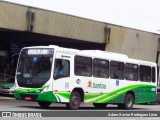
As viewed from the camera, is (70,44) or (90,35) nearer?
(90,35)

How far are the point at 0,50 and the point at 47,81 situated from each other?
20.5 meters

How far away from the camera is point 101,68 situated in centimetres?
2433

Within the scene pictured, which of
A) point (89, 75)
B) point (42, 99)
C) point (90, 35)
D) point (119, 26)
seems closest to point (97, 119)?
point (42, 99)

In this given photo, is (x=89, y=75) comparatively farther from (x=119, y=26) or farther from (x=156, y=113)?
(x=119, y=26)

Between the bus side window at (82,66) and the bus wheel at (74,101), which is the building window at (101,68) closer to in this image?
the bus side window at (82,66)

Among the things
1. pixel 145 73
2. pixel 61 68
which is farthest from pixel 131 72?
pixel 61 68

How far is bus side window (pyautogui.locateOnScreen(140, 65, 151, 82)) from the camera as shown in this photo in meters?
27.5

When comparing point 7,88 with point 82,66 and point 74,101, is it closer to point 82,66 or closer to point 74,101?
point 82,66

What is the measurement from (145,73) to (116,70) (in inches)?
122

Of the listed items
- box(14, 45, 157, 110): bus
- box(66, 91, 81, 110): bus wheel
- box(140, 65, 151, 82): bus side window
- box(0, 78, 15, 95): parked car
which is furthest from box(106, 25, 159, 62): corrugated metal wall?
box(66, 91, 81, 110): bus wheel

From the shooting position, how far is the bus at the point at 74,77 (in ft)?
70.2

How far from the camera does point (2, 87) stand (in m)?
31.9

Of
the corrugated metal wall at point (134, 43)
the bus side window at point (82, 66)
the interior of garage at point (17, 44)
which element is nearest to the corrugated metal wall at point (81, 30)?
the corrugated metal wall at point (134, 43)

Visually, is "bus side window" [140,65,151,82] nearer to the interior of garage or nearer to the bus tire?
the bus tire
